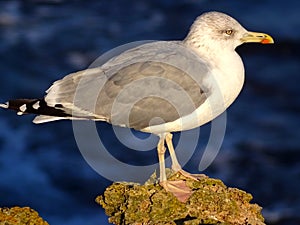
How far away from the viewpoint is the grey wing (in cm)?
451

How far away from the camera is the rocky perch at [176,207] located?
3906 mm

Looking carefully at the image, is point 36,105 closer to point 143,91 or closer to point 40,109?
point 40,109

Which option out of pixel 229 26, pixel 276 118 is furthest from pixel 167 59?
pixel 276 118

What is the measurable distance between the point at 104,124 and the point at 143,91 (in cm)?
521

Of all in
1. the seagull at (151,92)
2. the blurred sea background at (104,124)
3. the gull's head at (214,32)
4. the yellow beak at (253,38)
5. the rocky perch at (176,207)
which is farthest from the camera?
the blurred sea background at (104,124)

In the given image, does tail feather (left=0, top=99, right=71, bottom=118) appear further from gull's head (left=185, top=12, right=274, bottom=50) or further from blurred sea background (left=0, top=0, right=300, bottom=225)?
blurred sea background (left=0, top=0, right=300, bottom=225)

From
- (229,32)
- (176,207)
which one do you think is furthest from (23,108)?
(229,32)

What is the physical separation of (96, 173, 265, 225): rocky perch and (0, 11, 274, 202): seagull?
0.38 m

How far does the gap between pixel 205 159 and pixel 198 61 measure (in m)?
4.76

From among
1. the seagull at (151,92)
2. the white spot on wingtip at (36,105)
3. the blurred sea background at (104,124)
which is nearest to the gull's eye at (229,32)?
the seagull at (151,92)

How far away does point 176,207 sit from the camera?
397 cm

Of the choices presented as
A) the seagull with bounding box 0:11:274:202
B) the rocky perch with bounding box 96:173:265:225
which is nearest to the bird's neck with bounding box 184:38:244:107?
the seagull with bounding box 0:11:274:202

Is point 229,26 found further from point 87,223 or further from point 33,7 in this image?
point 33,7

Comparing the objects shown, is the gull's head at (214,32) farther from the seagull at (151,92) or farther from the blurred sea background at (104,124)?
the blurred sea background at (104,124)
